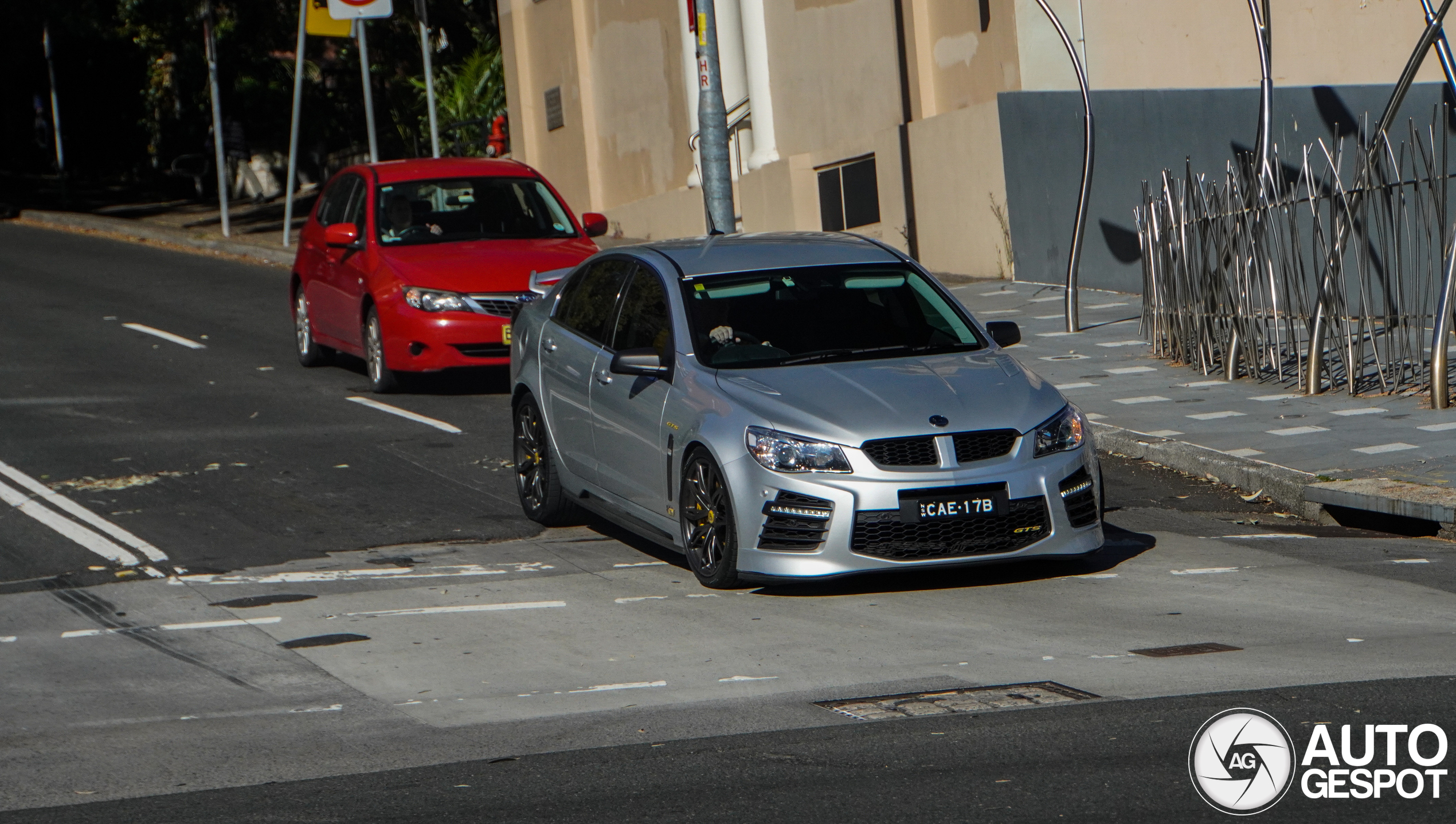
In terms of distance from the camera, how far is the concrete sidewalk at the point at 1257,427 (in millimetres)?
9945

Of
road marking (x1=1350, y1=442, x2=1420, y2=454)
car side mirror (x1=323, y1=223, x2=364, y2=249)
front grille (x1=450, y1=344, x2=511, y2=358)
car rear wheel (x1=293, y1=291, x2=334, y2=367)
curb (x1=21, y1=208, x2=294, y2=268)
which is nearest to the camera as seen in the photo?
road marking (x1=1350, y1=442, x2=1420, y2=454)

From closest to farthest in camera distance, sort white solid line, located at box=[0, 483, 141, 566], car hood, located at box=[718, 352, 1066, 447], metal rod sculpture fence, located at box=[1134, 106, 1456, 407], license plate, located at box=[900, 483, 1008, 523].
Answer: license plate, located at box=[900, 483, 1008, 523]
car hood, located at box=[718, 352, 1066, 447]
white solid line, located at box=[0, 483, 141, 566]
metal rod sculpture fence, located at box=[1134, 106, 1456, 407]

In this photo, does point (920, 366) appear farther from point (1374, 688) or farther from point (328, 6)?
point (328, 6)

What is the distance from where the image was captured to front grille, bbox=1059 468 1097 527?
8.05 m

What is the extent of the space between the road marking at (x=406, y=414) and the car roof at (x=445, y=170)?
2087mm

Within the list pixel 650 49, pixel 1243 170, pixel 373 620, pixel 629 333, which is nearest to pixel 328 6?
pixel 650 49

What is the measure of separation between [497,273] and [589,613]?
6899 mm

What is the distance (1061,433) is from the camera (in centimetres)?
816

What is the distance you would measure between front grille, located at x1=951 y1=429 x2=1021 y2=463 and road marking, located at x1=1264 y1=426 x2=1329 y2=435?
4034 mm

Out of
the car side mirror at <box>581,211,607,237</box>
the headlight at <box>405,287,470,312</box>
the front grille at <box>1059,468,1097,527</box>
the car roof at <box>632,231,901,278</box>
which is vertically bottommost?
the front grille at <box>1059,468,1097,527</box>

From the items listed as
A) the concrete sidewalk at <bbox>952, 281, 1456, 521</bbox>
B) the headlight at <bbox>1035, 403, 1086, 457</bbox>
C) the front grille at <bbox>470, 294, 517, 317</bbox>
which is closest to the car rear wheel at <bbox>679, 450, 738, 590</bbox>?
the headlight at <bbox>1035, 403, 1086, 457</bbox>

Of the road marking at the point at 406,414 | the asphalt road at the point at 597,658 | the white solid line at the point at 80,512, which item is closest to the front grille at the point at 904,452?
the asphalt road at the point at 597,658

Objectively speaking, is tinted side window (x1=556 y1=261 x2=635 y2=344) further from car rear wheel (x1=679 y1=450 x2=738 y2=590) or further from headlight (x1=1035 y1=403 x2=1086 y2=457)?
headlight (x1=1035 y1=403 x2=1086 y2=457)

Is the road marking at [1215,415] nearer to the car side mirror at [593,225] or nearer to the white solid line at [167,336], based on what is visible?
the car side mirror at [593,225]
